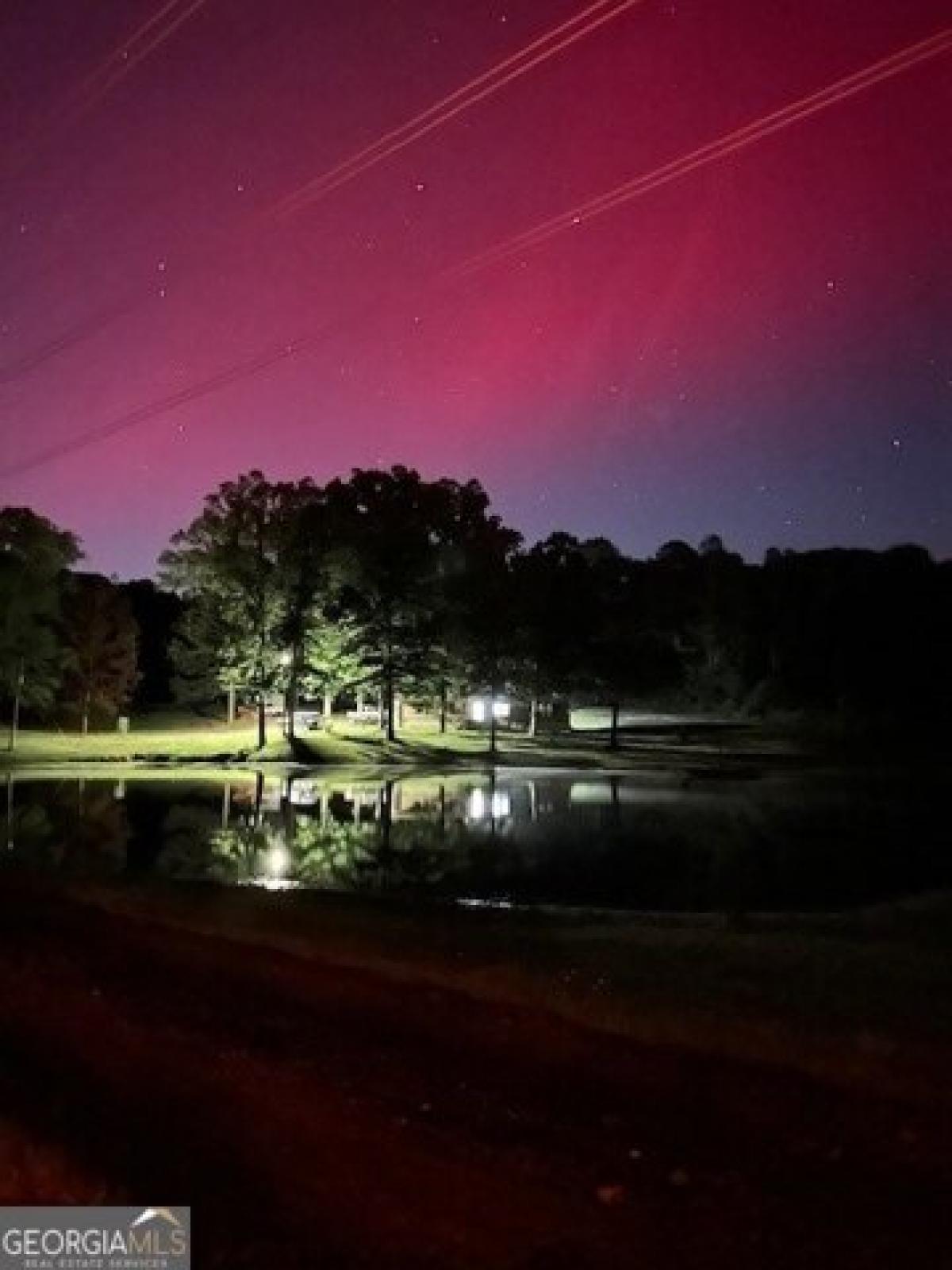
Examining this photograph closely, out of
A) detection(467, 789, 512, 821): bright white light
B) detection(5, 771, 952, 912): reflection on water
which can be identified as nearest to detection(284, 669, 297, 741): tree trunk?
detection(5, 771, 952, 912): reflection on water

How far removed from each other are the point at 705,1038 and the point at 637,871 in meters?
14.4

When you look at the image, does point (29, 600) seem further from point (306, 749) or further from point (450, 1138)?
point (450, 1138)

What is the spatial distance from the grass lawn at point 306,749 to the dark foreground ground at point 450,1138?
144ft

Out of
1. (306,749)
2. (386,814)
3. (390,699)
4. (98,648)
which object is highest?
(98,648)

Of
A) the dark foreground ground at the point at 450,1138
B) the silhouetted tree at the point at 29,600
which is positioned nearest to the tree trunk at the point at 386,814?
the dark foreground ground at the point at 450,1138

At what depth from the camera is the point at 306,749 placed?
56062 mm

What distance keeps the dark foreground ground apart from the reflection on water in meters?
10.8

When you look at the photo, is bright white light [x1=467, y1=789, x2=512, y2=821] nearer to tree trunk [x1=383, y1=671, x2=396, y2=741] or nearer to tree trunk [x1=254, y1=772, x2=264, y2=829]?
tree trunk [x1=254, y1=772, x2=264, y2=829]

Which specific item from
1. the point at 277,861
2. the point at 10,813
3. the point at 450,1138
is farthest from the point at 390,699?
the point at 450,1138

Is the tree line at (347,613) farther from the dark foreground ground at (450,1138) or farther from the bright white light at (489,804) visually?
the dark foreground ground at (450,1138)

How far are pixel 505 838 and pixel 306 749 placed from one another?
28.4 meters

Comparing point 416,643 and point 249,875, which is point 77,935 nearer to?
point 249,875

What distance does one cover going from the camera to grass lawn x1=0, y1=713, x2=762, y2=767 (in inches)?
2128

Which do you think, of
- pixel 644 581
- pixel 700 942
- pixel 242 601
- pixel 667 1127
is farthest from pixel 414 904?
pixel 644 581
